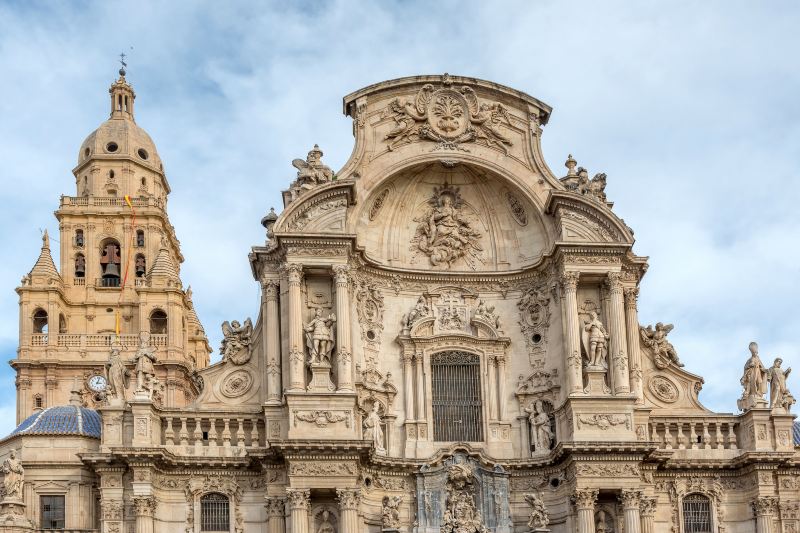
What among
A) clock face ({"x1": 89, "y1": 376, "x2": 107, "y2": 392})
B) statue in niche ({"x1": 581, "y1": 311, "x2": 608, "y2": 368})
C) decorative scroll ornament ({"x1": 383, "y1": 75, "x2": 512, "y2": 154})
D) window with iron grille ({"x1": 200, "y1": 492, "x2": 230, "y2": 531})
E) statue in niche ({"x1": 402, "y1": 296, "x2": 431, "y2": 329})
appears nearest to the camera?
window with iron grille ({"x1": 200, "y1": 492, "x2": 230, "y2": 531})

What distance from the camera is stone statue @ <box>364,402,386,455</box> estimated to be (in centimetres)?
3703

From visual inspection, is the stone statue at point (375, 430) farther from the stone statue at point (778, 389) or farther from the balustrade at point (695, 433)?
the stone statue at point (778, 389)

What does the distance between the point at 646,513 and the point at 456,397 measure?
18.3 ft

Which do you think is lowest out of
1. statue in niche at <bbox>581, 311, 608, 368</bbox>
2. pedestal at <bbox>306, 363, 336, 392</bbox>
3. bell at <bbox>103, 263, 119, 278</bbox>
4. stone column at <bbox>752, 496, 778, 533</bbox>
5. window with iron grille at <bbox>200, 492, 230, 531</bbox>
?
stone column at <bbox>752, 496, 778, 533</bbox>

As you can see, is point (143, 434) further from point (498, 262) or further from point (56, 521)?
point (498, 262)

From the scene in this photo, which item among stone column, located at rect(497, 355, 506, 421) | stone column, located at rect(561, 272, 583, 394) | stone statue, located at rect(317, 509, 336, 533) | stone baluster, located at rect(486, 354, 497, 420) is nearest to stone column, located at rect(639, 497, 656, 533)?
stone column, located at rect(561, 272, 583, 394)

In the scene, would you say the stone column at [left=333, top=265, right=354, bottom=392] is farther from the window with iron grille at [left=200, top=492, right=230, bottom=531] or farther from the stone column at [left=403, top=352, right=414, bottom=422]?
the window with iron grille at [left=200, top=492, right=230, bottom=531]

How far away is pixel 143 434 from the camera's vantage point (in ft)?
117

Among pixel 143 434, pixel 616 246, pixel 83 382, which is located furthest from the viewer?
pixel 83 382

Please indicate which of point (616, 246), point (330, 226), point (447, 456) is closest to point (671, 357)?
point (616, 246)

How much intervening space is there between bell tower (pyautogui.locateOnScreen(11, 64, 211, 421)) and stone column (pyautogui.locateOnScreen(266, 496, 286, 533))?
2131 cm

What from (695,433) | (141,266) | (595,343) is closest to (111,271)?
(141,266)

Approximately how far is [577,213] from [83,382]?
2615 centimetres

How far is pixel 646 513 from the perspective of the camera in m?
36.5
